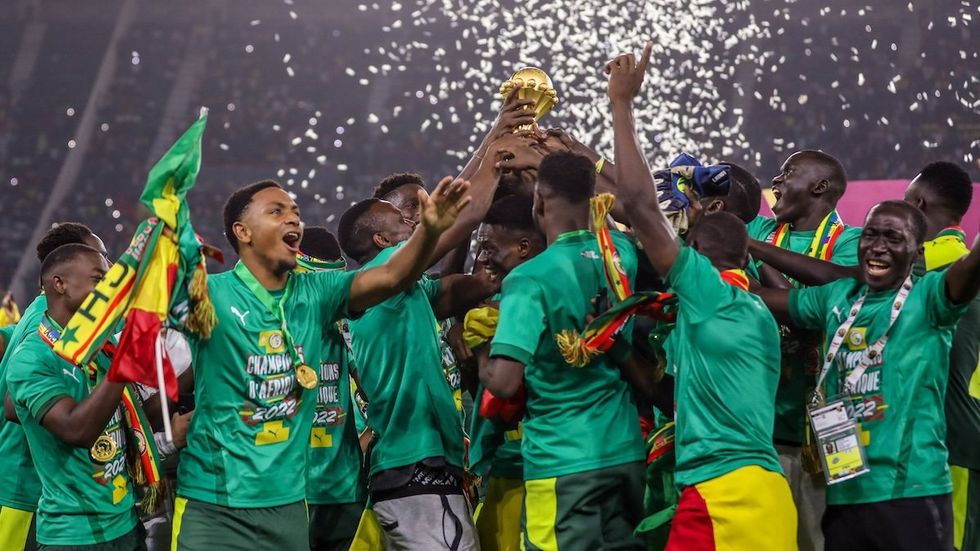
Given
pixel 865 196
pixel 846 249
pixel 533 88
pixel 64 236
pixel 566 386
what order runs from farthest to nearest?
pixel 865 196 → pixel 64 236 → pixel 846 249 → pixel 533 88 → pixel 566 386

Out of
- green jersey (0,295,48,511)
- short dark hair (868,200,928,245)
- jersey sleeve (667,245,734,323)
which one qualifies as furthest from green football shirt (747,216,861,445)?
green jersey (0,295,48,511)

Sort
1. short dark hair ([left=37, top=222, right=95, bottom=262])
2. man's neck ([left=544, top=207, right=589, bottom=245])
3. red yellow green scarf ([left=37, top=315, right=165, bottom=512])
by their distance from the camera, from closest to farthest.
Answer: man's neck ([left=544, top=207, right=589, bottom=245]) → red yellow green scarf ([left=37, top=315, right=165, bottom=512]) → short dark hair ([left=37, top=222, right=95, bottom=262])

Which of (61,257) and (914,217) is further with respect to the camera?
(61,257)

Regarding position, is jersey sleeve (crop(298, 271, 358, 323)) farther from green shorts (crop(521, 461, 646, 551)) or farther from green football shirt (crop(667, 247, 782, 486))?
green football shirt (crop(667, 247, 782, 486))

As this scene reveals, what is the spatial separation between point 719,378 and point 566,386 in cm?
57

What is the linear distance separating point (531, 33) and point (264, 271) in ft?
48.6

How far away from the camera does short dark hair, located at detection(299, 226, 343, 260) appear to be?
5.54 metres

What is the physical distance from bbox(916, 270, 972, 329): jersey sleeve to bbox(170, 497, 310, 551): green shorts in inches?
91.4

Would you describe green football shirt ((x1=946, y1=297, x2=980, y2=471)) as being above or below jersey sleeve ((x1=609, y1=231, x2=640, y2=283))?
below

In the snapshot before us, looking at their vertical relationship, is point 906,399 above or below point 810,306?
below

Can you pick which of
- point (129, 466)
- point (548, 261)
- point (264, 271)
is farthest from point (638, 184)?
point (129, 466)

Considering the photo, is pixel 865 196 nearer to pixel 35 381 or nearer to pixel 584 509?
pixel 584 509

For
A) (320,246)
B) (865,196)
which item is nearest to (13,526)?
(320,246)

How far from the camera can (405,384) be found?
417 centimetres
